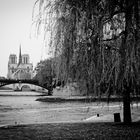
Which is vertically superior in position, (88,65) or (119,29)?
(119,29)

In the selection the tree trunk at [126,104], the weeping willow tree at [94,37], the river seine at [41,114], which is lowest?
the river seine at [41,114]

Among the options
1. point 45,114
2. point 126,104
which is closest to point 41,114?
point 45,114

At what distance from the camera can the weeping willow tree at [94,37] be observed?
759 cm

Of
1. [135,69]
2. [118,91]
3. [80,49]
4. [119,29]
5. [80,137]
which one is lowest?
[80,137]

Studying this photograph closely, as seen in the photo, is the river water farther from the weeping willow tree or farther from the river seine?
the weeping willow tree

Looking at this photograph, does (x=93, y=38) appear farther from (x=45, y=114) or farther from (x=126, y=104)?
(x=45, y=114)

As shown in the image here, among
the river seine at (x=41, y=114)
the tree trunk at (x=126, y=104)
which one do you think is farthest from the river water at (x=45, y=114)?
the tree trunk at (x=126, y=104)

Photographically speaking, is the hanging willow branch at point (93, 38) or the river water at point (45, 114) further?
the river water at point (45, 114)

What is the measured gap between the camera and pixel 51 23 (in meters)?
8.53

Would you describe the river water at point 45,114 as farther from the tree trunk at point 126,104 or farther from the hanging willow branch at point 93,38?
the hanging willow branch at point 93,38

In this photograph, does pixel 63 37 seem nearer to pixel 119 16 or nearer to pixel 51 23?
pixel 51 23

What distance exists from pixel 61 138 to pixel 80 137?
2.07 ft

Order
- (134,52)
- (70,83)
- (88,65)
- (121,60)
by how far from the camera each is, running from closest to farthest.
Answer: (134,52) < (121,60) < (88,65) < (70,83)

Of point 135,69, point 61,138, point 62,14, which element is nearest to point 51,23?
point 62,14
